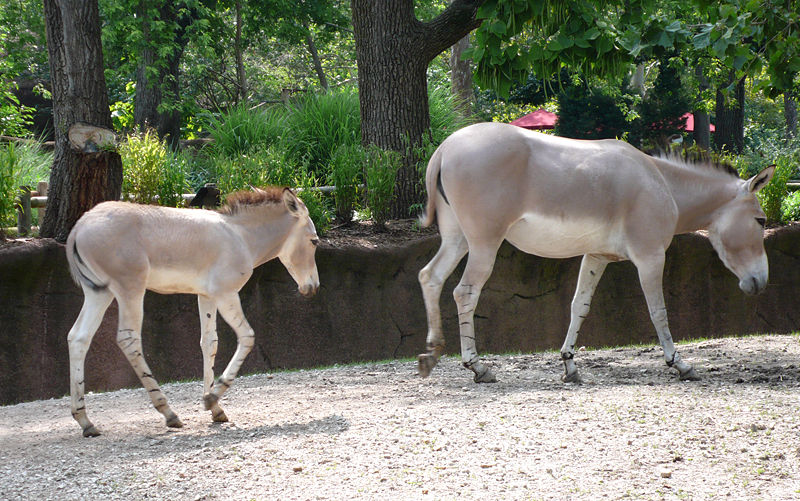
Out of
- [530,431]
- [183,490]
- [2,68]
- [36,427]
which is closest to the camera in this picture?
[183,490]

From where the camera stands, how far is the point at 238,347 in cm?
553

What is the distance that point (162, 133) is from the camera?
1978 centimetres

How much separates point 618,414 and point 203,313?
114 inches

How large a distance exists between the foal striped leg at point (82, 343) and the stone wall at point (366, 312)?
1917 mm

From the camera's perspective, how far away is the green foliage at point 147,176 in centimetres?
938

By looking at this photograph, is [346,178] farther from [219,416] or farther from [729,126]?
[729,126]

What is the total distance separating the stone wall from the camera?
8.01 metres

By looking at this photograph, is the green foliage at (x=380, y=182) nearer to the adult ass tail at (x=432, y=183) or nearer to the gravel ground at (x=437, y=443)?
the adult ass tail at (x=432, y=183)

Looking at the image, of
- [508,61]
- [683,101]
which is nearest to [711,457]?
[508,61]

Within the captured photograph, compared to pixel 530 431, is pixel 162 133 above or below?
above

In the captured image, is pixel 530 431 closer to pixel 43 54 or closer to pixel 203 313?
pixel 203 313

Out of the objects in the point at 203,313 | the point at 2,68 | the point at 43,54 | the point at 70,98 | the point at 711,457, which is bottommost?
the point at 711,457

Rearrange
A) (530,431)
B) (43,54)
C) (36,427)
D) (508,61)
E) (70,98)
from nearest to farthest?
(530,431) → (36,427) → (70,98) → (508,61) → (43,54)

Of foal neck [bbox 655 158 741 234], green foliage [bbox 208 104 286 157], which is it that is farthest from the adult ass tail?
green foliage [bbox 208 104 286 157]
